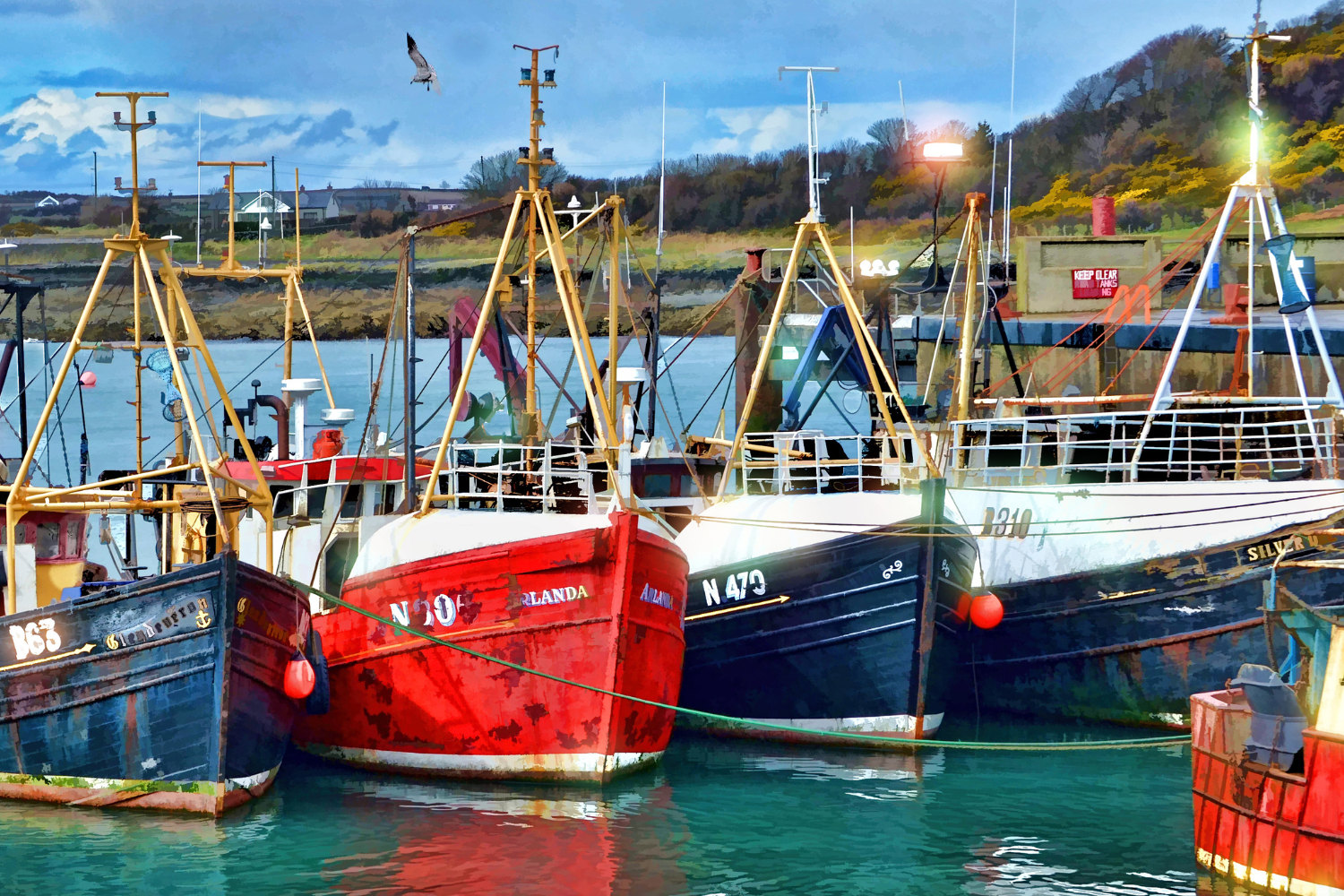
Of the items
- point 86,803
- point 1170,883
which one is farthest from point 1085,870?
point 86,803

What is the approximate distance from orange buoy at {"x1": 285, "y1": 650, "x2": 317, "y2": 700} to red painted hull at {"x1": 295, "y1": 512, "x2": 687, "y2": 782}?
1364mm

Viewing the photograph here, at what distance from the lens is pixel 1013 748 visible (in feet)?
60.0

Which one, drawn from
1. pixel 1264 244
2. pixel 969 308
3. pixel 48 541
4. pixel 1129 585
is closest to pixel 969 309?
pixel 969 308

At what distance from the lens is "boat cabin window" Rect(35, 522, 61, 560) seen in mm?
17766

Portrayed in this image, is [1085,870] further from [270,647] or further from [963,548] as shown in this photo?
[270,647]

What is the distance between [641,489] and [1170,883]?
9.55 meters

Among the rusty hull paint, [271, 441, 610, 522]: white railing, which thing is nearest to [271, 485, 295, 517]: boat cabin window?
[271, 441, 610, 522]: white railing

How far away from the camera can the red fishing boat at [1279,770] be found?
38.0ft

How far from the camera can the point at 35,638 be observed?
1545cm

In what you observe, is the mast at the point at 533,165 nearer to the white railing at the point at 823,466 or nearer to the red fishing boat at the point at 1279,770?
the white railing at the point at 823,466

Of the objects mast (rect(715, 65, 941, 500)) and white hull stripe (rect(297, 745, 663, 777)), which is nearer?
white hull stripe (rect(297, 745, 663, 777))

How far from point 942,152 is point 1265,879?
13.8 metres

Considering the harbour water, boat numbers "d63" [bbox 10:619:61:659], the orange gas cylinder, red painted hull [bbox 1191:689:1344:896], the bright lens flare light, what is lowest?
the harbour water

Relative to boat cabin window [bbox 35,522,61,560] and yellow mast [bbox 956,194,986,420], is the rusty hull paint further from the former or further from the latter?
boat cabin window [bbox 35,522,61,560]
